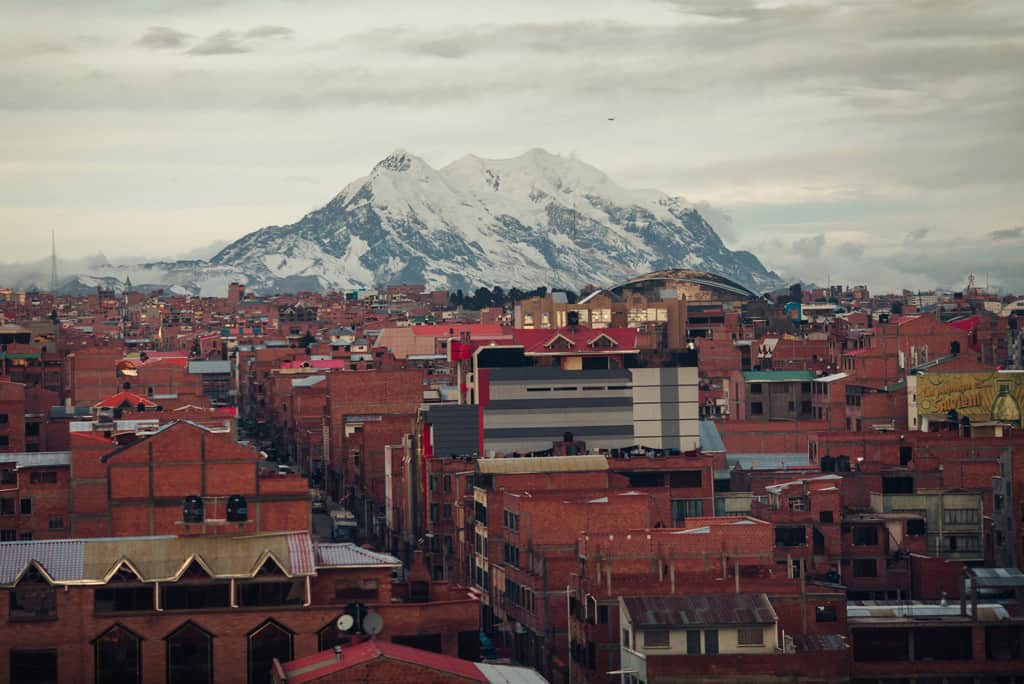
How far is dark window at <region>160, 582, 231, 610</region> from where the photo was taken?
68625mm

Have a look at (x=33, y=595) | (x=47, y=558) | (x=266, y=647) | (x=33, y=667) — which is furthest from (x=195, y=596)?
(x=33, y=667)

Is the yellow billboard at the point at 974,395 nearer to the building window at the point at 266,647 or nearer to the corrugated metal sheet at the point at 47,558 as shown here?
the building window at the point at 266,647

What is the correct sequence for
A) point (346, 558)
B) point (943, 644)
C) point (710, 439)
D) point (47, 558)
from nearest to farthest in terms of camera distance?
point (47, 558) < point (346, 558) < point (943, 644) < point (710, 439)

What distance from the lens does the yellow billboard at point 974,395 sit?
14175 cm

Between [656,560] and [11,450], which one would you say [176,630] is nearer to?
[656,560]

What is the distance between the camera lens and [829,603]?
82.3 meters

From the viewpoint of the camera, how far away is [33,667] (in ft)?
219

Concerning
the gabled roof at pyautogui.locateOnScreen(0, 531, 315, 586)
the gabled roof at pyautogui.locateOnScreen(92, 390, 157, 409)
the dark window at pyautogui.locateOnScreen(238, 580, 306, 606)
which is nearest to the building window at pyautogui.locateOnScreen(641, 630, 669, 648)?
the gabled roof at pyautogui.locateOnScreen(0, 531, 315, 586)

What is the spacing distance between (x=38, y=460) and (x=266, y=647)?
4495 cm

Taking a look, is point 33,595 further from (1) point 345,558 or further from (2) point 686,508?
(2) point 686,508

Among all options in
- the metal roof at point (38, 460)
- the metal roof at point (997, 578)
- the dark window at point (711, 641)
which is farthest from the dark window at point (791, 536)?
the metal roof at point (38, 460)

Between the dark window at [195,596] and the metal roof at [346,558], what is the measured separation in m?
3.19

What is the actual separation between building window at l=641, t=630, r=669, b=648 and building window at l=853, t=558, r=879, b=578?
121ft

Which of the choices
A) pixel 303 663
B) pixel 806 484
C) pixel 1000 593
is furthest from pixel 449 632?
pixel 806 484
